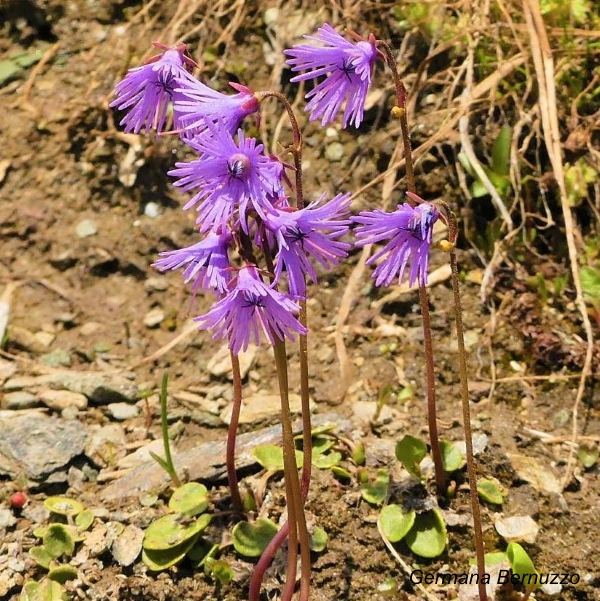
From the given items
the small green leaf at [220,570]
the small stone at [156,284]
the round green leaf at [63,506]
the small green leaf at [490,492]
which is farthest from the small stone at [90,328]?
the small green leaf at [490,492]

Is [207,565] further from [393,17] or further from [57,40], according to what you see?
[57,40]

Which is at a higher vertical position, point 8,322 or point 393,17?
point 393,17

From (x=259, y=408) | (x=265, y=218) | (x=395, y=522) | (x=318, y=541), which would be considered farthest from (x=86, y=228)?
(x=265, y=218)

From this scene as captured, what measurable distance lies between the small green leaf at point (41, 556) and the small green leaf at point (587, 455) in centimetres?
180

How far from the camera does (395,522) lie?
2.41m

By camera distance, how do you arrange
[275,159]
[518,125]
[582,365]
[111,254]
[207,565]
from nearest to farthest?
[275,159] → [207,565] → [582,365] → [518,125] → [111,254]

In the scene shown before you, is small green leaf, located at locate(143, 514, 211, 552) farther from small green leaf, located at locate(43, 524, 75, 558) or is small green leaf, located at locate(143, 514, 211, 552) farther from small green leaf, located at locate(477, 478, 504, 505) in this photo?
small green leaf, located at locate(477, 478, 504, 505)

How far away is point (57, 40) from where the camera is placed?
4.55 metres

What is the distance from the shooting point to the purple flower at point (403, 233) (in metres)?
1.91

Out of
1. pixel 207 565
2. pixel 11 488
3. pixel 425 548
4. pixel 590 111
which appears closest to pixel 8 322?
pixel 11 488

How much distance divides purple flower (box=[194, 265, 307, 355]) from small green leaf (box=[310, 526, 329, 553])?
89 centimetres

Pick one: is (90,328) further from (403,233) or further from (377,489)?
(403,233)

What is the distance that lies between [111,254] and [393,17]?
6.08 ft

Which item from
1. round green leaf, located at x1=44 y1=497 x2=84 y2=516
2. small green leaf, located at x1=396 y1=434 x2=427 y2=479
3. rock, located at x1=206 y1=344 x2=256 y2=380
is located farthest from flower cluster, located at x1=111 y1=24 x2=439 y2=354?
rock, located at x1=206 y1=344 x2=256 y2=380
